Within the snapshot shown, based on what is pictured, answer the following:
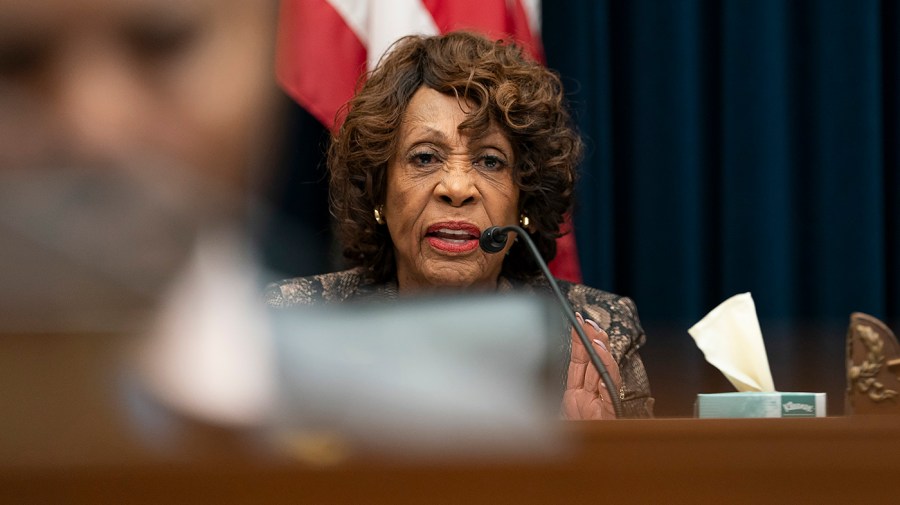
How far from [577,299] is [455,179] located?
0.32 metres

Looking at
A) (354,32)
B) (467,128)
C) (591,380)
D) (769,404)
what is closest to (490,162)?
(467,128)

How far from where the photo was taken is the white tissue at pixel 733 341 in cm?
136

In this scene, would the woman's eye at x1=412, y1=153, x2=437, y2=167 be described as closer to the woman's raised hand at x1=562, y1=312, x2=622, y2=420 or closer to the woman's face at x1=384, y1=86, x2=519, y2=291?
the woman's face at x1=384, y1=86, x2=519, y2=291

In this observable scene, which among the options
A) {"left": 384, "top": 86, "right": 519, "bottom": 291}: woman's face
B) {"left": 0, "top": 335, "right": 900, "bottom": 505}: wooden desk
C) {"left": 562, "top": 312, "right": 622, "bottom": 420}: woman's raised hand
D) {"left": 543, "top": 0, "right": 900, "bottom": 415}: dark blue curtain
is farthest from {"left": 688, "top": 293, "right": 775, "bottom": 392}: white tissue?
{"left": 543, "top": 0, "right": 900, "bottom": 415}: dark blue curtain

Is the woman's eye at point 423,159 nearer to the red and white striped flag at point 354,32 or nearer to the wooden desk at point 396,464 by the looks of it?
the red and white striped flag at point 354,32

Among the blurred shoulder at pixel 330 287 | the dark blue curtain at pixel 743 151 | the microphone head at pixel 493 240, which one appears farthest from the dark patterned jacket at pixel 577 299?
the dark blue curtain at pixel 743 151

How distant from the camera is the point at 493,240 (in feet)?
5.78

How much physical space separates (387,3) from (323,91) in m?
0.22

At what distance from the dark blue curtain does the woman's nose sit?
0.75m

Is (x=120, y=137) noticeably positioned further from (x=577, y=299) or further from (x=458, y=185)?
(x=577, y=299)

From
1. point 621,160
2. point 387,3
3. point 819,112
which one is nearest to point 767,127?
point 819,112

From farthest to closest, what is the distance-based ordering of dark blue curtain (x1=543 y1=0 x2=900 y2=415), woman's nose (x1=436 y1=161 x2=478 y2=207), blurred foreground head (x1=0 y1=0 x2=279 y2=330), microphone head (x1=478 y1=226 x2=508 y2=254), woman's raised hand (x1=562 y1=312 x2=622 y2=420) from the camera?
1. dark blue curtain (x1=543 y1=0 x2=900 y2=415)
2. woman's nose (x1=436 y1=161 x2=478 y2=207)
3. microphone head (x1=478 y1=226 x2=508 y2=254)
4. woman's raised hand (x1=562 y1=312 x2=622 y2=420)
5. blurred foreground head (x1=0 y1=0 x2=279 y2=330)

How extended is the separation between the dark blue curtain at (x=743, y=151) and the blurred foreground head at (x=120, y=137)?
7.07 feet

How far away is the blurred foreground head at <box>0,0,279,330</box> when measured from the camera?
0.35m
